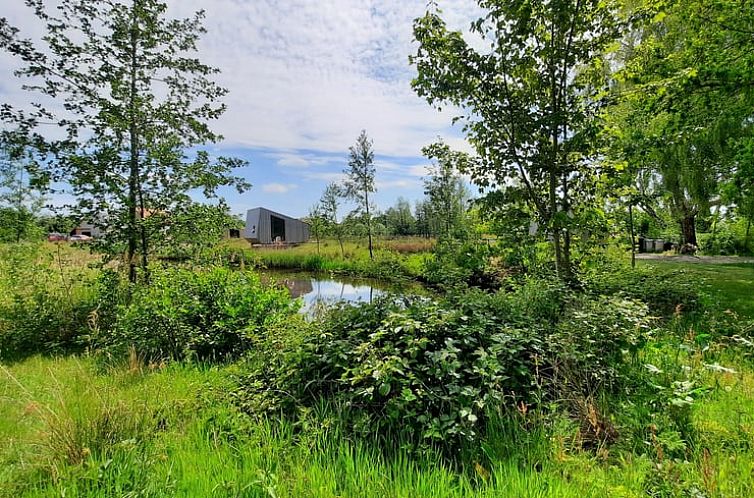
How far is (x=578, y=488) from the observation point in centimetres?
171

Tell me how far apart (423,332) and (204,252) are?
13.6ft

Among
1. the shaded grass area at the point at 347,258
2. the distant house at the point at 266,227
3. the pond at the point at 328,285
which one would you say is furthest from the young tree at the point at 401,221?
→ the pond at the point at 328,285

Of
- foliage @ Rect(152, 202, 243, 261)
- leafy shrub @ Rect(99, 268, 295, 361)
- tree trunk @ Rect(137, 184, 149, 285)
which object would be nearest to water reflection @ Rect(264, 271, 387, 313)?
foliage @ Rect(152, 202, 243, 261)

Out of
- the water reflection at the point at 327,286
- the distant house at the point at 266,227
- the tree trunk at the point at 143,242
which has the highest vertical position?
the distant house at the point at 266,227

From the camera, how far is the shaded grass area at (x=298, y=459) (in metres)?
1.75

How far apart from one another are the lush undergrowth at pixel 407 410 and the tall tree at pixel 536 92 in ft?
5.68

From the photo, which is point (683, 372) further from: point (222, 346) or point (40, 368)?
point (40, 368)

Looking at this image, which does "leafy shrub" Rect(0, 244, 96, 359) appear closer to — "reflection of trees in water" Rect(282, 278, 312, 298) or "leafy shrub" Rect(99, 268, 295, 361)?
"leafy shrub" Rect(99, 268, 295, 361)

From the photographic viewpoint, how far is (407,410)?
226 cm

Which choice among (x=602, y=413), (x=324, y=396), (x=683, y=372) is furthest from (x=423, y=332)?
(x=683, y=372)

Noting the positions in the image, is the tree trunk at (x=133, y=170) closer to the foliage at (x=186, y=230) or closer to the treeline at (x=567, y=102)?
the foliage at (x=186, y=230)

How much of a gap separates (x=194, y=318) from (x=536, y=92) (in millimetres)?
5162

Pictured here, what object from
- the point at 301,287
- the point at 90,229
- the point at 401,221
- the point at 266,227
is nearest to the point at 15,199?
the point at 90,229

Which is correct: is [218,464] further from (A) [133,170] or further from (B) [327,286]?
(B) [327,286]
